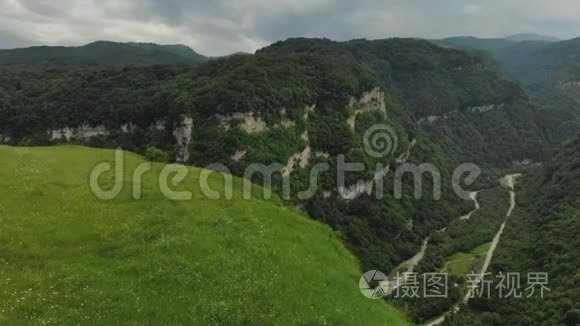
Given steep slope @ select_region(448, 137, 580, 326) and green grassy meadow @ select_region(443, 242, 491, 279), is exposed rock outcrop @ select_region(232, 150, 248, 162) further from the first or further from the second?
green grassy meadow @ select_region(443, 242, 491, 279)

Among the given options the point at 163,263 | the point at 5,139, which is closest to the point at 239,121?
the point at 5,139

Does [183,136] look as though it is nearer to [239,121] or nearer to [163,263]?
[239,121]

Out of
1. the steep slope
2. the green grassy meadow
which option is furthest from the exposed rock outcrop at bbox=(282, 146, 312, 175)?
the steep slope

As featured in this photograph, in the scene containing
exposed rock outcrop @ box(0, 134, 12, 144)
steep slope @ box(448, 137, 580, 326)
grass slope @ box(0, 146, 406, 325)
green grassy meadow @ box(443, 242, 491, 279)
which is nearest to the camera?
grass slope @ box(0, 146, 406, 325)

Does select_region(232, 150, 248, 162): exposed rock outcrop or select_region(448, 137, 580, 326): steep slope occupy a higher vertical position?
select_region(232, 150, 248, 162): exposed rock outcrop

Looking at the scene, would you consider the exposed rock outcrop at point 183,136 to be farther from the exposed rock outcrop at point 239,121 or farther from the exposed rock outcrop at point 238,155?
the exposed rock outcrop at point 238,155
